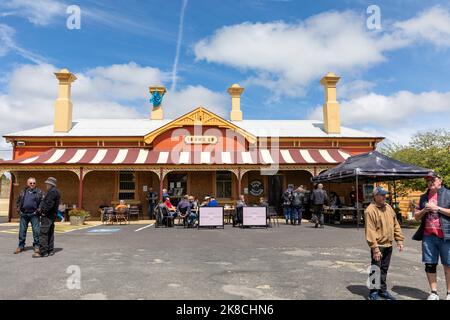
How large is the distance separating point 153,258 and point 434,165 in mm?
17041

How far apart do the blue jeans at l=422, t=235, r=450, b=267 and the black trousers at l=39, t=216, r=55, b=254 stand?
23.4ft

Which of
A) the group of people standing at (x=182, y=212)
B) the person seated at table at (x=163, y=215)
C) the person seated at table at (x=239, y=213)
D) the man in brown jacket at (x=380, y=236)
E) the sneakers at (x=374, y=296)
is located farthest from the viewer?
the person seated at table at (x=163, y=215)

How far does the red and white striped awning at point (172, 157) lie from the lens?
17.9m

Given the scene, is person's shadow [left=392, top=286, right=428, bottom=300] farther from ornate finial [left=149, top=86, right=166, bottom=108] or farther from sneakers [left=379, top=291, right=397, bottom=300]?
ornate finial [left=149, top=86, right=166, bottom=108]

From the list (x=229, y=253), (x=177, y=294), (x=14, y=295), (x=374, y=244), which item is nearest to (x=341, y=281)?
(x=374, y=244)

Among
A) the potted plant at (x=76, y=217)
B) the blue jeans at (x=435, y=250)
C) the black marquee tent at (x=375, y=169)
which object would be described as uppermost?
the black marquee tent at (x=375, y=169)

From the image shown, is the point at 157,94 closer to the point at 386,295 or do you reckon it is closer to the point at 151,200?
the point at 151,200

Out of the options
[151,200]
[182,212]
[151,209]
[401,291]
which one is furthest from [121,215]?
[401,291]

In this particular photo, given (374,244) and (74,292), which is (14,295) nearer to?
(74,292)

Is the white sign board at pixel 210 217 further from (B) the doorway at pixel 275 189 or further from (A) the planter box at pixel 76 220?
(B) the doorway at pixel 275 189

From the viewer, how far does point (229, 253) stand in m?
7.87

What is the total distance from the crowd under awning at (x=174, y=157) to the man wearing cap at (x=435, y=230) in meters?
13.1

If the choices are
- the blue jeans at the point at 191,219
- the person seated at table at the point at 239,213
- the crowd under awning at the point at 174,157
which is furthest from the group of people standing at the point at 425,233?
the crowd under awning at the point at 174,157

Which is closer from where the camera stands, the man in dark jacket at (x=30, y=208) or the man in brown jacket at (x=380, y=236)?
the man in brown jacket at (x=380, y=236)
